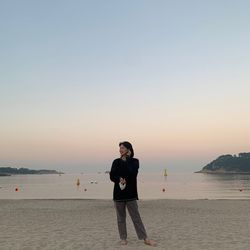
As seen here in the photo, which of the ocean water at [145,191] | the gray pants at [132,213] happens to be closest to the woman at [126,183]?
the gray pants at [132,213]

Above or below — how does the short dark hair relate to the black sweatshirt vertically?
above

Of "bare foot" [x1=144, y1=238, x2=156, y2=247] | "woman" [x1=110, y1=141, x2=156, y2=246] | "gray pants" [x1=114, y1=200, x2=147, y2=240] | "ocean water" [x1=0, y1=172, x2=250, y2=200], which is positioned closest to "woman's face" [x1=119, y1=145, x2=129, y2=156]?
"woman" [x1=110, y1=141, x2=156, y2=246]

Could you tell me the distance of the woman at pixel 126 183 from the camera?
8023mm

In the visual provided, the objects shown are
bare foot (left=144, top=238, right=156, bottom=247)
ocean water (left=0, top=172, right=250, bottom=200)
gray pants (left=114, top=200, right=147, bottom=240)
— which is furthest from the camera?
ocean water (left=0, top=172, right=250, bottom=200)

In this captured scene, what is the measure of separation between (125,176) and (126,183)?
0.14 metres

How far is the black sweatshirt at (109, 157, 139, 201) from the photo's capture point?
8.02m

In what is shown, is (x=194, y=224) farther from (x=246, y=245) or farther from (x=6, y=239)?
A: (x=6, y=239)

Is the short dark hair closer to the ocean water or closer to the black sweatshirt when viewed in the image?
the black sweatshirt

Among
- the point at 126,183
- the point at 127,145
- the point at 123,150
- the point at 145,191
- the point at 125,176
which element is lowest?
the point at 145,191

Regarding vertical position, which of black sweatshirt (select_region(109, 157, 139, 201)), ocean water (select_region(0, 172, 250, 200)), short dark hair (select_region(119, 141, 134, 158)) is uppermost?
short dark hair (select_region(119, 141, 134, 158))

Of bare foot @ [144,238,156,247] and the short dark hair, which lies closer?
bare foot @ [144,238,156,247]

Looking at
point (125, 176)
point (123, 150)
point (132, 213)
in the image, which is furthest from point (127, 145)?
point (132, 213)

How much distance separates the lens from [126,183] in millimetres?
8016

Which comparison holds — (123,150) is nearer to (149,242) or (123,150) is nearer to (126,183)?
(126,183)
